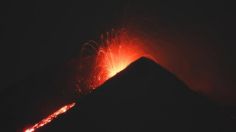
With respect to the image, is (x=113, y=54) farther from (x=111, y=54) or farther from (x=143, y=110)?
(x=143, y=110)

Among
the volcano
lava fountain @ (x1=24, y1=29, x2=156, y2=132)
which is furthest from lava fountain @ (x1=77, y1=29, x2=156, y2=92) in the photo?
the volcano

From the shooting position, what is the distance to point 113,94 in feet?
22.7

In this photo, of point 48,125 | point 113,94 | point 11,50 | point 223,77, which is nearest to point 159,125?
point 113,94

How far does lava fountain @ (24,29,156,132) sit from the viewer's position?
10.0 metres

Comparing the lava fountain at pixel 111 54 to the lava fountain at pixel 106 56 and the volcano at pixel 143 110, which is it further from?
the volcano at pixel 143 110

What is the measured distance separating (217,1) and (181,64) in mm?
2081

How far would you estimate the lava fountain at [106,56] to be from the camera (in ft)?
33.0

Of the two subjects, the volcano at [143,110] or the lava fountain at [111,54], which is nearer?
the volcano at [143,110]

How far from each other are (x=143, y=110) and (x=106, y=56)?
4.23 m

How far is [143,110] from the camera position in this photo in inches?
256

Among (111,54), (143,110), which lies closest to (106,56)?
(111,54)

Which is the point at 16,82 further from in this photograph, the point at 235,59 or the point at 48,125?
the point at 235,59

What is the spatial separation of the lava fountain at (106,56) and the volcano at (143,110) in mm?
2876

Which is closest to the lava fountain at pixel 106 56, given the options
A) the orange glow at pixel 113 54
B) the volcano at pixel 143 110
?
the orange glow at pixel 113 54
